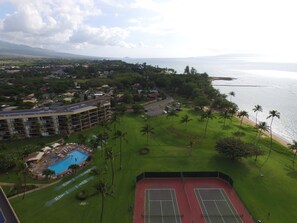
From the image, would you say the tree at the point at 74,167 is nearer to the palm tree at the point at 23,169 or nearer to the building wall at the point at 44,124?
the palm tree at the point at 23,169

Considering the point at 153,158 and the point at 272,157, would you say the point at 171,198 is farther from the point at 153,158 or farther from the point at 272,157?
the point at 272,157

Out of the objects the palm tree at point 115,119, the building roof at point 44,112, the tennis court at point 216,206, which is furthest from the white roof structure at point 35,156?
the tennis court at point 216,206

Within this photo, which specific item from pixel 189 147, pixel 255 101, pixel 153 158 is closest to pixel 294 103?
pixel 255 101

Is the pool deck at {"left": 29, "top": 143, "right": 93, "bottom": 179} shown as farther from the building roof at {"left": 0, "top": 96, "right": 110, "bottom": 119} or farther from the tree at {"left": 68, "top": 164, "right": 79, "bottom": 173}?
the building roof at {"left": 0, "top": 96, "right": 110, "bottom": 119}

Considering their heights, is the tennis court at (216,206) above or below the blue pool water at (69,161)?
above

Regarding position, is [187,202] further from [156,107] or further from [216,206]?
[156,107]
